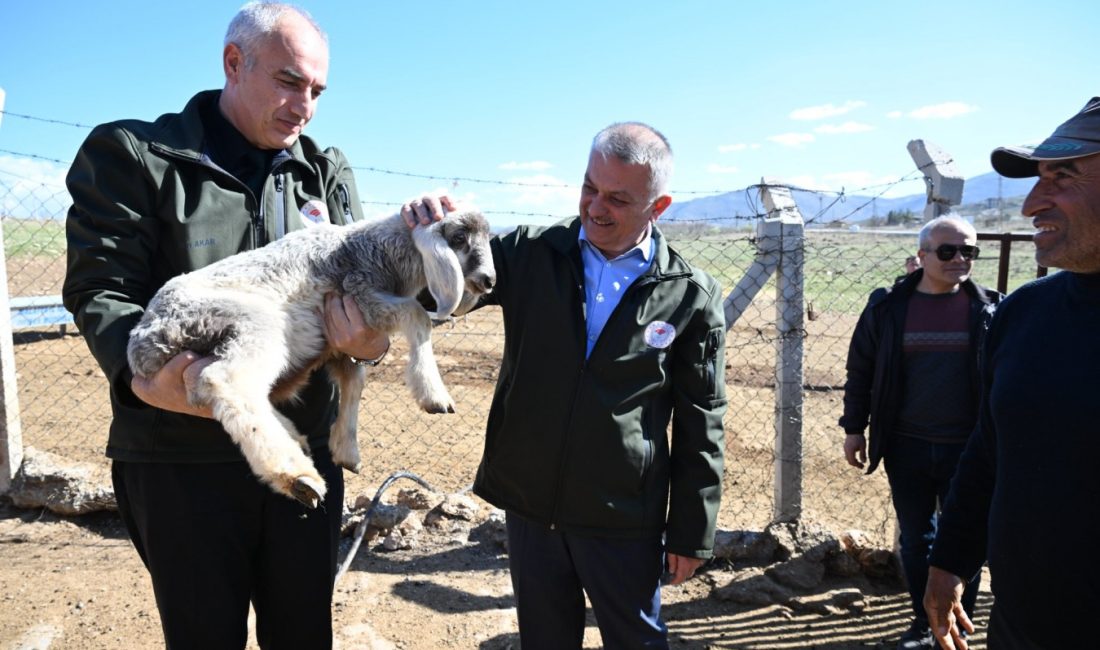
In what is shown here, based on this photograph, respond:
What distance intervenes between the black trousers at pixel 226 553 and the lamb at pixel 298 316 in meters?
0.23

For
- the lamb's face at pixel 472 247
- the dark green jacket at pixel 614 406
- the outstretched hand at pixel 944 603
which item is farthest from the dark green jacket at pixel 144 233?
the outstretched hand at pixel 944 603

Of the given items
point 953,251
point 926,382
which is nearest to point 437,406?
point 926,382

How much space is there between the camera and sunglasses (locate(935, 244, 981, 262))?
4.21 meters

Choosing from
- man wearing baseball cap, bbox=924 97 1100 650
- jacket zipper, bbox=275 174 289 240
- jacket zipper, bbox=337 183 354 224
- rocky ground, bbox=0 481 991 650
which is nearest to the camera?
man wearing baseball cap, bbox=924 97 1100 650

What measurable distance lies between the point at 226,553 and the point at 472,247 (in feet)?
4.87

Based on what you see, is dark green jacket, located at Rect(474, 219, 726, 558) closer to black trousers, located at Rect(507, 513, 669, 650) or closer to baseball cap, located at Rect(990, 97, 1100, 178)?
black trousers, located at Rect(507, 513, 669, 650)

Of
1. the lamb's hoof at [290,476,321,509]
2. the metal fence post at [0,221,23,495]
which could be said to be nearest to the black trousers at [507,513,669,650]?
the lamb's hoof at [290,476,321,509]

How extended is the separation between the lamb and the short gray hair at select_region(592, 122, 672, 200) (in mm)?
664

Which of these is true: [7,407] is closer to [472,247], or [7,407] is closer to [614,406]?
[472,247]

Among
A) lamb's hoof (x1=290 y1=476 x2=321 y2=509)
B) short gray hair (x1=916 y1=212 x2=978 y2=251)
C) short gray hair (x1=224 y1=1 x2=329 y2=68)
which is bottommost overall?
lamb's hoof (x1=290 y1=476 x2=321 y2=509)

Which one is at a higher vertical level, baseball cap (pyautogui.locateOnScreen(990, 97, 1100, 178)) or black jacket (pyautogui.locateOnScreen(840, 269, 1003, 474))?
baseball cap (pyautogui.locateOnScreen(990, 97, 1100, 178))

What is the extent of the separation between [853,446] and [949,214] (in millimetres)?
1708

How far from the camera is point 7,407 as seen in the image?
547cm

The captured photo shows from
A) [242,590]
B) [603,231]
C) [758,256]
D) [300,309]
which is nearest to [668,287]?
[603,231]
